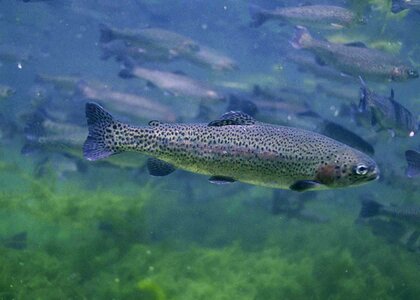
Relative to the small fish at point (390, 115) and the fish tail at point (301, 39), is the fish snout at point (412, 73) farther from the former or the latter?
the fish tail at point (301, 39)

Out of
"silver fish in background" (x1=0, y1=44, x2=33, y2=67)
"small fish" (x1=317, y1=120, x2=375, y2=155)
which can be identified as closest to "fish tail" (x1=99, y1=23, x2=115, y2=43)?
"silver fish in background" (x1=0, y1=44, x2=33, y2=67)

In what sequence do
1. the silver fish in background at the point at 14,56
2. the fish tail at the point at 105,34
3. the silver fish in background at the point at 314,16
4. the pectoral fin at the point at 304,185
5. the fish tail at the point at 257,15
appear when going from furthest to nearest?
the silver fish in background at the point at 14,56 → the fish tail at the point at 105,34 → the fish tail at the point at 257,15 → the silver fish in background at the point at 314,16 → the pectoral fin at the point at 304,185

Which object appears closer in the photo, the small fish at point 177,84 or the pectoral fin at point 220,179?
the pectoral fin at point 220,179

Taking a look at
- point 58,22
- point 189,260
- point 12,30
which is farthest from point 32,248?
point 12,30

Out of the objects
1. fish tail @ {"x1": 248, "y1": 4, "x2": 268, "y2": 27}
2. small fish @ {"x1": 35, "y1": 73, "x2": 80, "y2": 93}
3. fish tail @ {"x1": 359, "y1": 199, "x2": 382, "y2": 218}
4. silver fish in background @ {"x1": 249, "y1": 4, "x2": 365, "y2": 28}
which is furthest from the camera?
small fish @ {"x1": 35, "y1": 73, "x2": 80, "y2": 93}

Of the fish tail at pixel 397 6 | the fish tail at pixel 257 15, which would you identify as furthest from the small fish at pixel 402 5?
the fish tail at pixel 257 15

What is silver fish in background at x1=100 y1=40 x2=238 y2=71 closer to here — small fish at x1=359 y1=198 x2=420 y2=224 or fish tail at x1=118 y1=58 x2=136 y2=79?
fish tail at x1=118 y1=58 x2=136 y2=79
